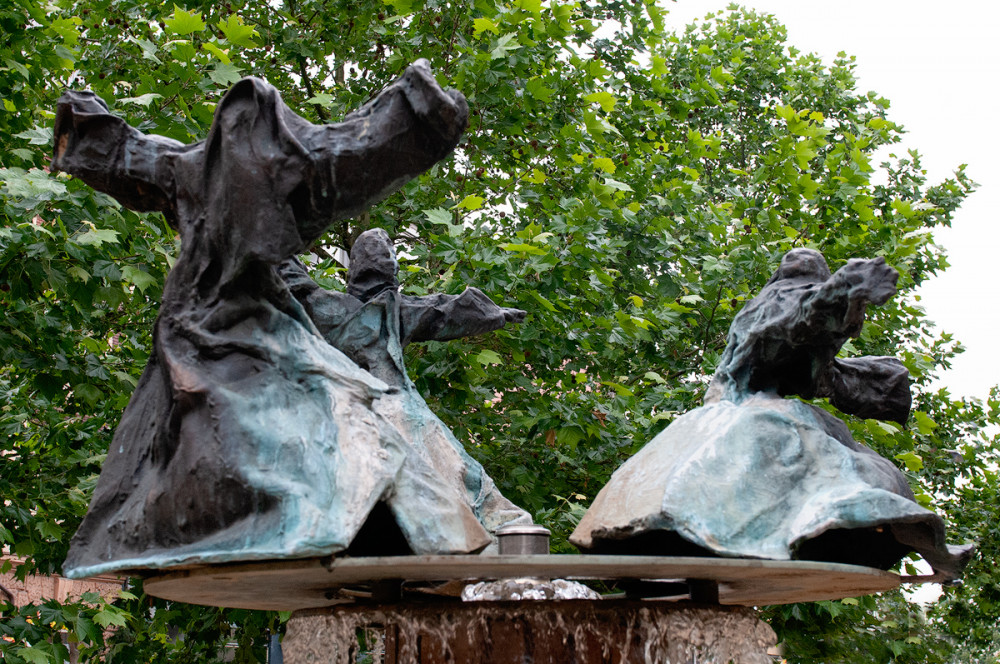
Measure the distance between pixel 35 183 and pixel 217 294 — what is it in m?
2.62

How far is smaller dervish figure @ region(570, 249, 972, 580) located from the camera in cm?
311

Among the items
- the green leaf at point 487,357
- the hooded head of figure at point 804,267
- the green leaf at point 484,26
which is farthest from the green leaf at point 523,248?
the hooded head of figure at point 804,267

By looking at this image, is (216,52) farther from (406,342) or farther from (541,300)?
(406,342)

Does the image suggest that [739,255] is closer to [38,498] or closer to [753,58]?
[38,498]

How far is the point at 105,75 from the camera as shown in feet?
24.1

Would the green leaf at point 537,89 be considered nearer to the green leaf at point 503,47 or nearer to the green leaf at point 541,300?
the green leaf at point 503,47

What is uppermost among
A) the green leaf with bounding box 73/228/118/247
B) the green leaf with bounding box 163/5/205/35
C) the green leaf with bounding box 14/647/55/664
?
the green leaf with bounding box 163/5/205/35

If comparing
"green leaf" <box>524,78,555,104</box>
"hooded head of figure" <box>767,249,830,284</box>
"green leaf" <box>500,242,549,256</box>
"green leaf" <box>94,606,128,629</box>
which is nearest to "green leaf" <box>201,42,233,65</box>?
"green leaf" <box>500,242,549,256</box>

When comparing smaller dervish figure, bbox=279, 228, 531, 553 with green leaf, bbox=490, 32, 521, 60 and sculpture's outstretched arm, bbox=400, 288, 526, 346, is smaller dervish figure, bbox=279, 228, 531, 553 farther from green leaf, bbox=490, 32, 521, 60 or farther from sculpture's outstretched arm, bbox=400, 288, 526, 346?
green leaf, bbox=490, 32, 521, 60

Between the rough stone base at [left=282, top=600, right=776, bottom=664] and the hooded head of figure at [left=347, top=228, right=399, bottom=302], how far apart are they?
1343 mm

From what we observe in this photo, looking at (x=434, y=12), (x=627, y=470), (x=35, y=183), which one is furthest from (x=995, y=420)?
(x=35, y=183)

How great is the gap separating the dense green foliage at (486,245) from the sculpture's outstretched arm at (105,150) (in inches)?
86.7

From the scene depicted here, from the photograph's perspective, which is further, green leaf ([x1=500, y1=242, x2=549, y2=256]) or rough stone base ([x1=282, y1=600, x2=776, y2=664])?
green leaf ([x1=500, y1=242, x2=549, y2=256])

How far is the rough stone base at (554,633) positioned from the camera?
3.11 metres
